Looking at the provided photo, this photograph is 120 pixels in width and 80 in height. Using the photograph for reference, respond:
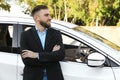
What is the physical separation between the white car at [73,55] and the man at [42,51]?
1.51 feet

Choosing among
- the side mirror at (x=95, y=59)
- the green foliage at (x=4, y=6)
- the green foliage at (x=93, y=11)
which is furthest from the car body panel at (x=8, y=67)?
the green foliage at (x=93, y=11)

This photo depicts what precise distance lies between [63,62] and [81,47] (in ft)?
1.23

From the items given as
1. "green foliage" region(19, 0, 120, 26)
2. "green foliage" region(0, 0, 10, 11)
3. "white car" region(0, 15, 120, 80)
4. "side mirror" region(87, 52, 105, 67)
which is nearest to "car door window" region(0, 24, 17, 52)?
"white car" region(0, 15, 120, 80)

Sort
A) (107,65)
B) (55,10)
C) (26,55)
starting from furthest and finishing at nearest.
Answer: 1. (55,10)
2. (107,65)
3. (26,55)

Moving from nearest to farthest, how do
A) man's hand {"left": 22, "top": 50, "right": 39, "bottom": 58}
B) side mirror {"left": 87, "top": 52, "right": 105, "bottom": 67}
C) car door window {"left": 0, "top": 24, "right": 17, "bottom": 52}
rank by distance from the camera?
man's hand {"left": 22, "top": 50, "right": 39, "bottom": 58}
side mirror {"left": 87, "top": 52, "right": 105, "bottom": 67}
car door window {"left": 0, "top": 24, "right": 17, "bottom": 52}

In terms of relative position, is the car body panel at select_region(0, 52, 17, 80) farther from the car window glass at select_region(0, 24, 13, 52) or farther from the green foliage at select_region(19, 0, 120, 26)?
the green foliage at select_region(19, 0, 120, 26)

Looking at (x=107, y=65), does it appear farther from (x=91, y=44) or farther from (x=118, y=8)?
(x=118, y=8)

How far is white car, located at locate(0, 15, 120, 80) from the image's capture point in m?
5.04

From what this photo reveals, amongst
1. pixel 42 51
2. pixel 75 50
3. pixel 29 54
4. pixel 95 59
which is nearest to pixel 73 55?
pixel 75 50

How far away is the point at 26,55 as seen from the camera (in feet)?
15.1

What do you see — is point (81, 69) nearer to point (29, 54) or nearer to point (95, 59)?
point (95, 59)

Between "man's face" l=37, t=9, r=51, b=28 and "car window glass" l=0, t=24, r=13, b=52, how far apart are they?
874 millimetres

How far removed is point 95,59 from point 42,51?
67cm

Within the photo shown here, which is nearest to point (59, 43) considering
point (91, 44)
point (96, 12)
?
point (91, 44)
